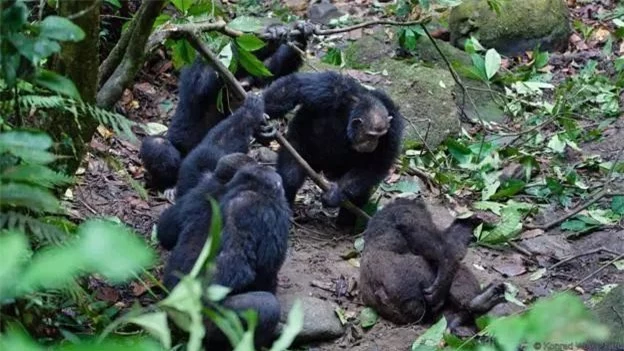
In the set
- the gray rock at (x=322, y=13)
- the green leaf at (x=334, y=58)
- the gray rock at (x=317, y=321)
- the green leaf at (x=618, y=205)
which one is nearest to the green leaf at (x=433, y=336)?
the gray rock at (x=317, y=321)

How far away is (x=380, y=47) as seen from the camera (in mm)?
11266

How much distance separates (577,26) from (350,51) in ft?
10.9

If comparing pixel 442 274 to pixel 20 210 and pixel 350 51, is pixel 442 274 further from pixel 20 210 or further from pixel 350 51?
pixel 350 51

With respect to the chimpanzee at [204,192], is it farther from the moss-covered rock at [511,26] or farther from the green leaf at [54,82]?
the moss-covered rock at [511,26]

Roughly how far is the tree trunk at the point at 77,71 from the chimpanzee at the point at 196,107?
348cm

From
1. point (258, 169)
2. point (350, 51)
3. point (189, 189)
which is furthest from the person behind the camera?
point (350, 51)

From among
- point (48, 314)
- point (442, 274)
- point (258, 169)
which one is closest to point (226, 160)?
point (258, 169)

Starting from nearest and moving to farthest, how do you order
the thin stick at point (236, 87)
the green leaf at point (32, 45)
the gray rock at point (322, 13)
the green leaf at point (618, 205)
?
the green leaf at point (32, 45)
the thin stick at point (236, 87)
the green leaf at point (618, 205)
the gray rock at point (322, 13)

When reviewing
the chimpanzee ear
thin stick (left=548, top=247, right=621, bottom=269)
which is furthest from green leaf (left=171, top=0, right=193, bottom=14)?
thin stick (left=548, top=247, right=621, bottom=269)

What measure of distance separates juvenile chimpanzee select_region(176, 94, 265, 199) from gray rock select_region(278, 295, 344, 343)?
120 cm

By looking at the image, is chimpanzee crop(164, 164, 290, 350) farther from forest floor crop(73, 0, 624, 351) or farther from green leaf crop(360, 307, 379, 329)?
green leaf crop(360, 307, 379, 329)

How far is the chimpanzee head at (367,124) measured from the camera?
7.22 metres

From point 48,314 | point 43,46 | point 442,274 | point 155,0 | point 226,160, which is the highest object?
point 43,46

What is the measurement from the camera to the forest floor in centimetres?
608
